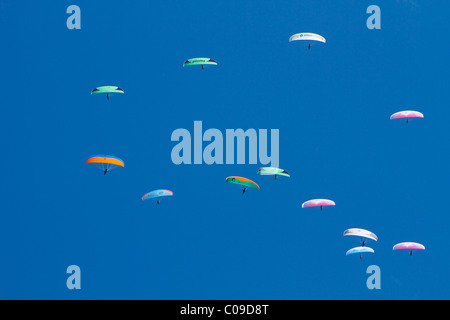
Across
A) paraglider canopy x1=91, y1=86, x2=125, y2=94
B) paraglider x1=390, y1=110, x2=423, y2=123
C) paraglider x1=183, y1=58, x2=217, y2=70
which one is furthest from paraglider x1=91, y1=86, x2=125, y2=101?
paraglider x1=390, y1=110, x2=423, y2=123

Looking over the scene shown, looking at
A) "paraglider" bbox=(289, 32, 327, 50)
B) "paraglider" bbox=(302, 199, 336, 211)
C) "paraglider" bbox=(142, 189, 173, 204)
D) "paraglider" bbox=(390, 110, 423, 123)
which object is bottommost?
"paraglider" bbox=(302, 199, 336, 211)

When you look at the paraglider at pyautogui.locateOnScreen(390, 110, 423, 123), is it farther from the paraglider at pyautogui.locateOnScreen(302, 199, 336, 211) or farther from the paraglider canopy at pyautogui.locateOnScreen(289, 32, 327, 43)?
the paraglider at pyautogui.locateOnScreen(302, 199, 336, 211)

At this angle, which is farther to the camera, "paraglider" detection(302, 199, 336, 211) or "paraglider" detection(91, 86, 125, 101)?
"paraglider" detection(91, 86, 125, 101)

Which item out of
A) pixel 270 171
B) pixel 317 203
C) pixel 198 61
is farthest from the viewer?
pixel 198 61

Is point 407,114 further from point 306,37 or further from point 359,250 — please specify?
point 359,250

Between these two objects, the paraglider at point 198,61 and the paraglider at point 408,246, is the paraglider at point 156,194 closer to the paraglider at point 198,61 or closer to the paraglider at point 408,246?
the paraglider at point 198,61

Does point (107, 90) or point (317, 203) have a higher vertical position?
point (107, 90)

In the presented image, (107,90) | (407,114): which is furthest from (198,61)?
(407,114)

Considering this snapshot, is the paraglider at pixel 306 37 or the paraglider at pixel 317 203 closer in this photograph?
the paraglider at pixel 317 203

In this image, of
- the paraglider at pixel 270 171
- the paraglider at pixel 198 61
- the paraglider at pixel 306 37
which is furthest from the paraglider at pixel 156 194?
the paraglider at pixel 306 37

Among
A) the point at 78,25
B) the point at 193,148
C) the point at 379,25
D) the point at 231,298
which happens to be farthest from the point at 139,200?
the point at 379,25
